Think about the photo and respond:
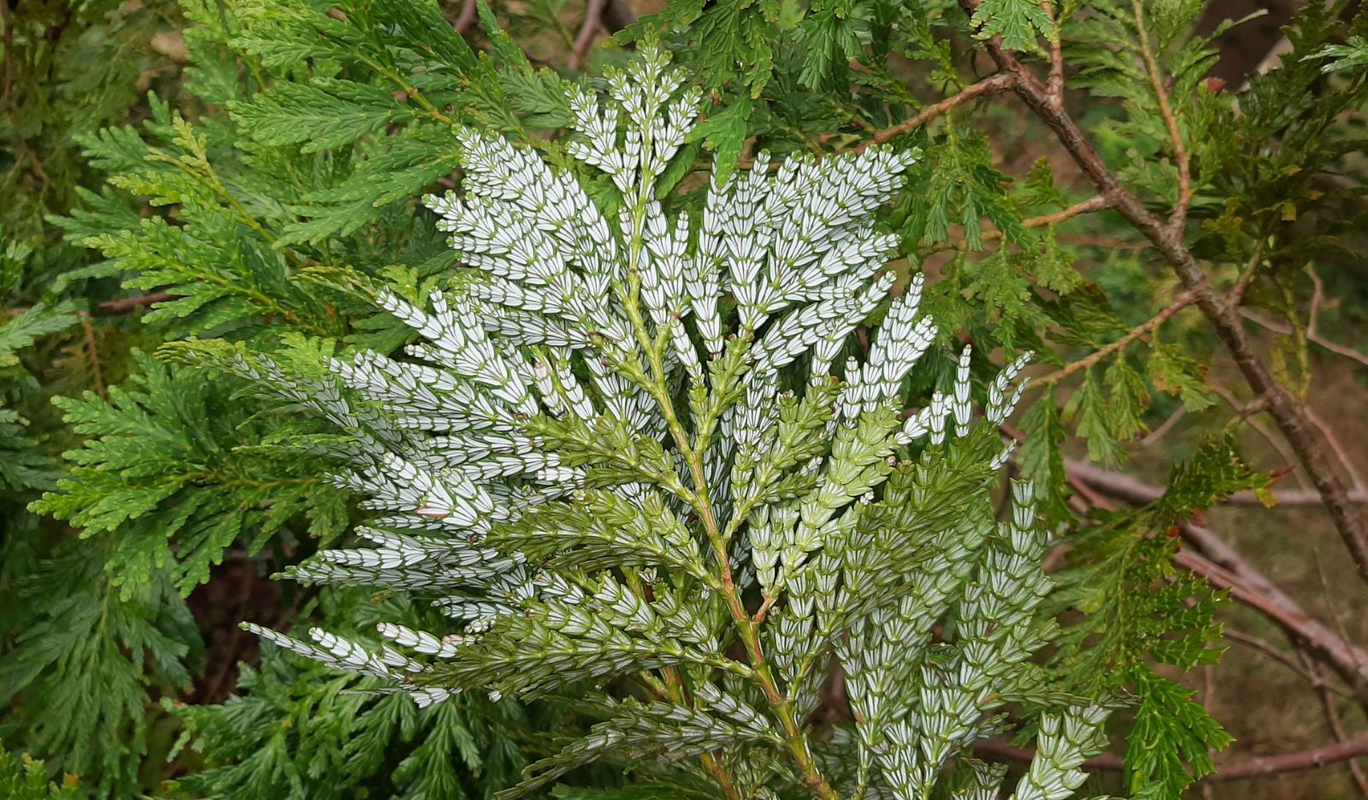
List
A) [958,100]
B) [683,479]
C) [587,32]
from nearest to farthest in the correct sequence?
1. [683,479]
2. [958,100]
3. [587,32]

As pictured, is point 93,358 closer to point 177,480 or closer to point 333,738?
point 177,480

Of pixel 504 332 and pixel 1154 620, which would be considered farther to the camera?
pixel 1154 620

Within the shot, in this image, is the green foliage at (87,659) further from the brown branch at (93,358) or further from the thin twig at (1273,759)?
the thin twig at (1273,759)

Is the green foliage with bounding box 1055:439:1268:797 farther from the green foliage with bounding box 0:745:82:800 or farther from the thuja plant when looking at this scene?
the green foliage with bounding box 0:745:82:800

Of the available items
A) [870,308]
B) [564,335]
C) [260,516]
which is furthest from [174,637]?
[870,308]

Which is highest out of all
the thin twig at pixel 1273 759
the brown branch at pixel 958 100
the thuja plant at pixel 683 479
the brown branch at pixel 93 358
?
the brown branch at pixel 958 100

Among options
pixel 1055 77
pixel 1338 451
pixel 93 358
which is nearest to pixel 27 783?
pixel 93 358

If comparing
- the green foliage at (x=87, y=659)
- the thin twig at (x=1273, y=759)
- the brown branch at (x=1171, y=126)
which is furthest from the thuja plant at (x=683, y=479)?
the thin twig at (x=1273, y=759)
